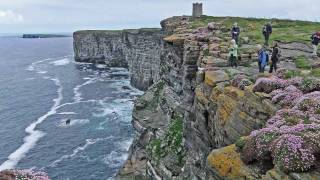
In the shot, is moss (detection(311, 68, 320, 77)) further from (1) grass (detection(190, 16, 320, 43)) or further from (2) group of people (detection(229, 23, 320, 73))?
(1) grass (detection(190, 16, 320, 43))

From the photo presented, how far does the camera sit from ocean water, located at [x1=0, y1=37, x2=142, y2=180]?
6981cm

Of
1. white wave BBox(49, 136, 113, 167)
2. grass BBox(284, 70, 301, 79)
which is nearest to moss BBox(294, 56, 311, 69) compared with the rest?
grass BBox(284, 70, 301, 79)

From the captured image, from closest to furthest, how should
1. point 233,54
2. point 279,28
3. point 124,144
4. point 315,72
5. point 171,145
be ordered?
point 315,72, point 233,54, point 171,145, point 279,28, point 124,144

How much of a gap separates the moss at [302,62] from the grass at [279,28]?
8079 mm

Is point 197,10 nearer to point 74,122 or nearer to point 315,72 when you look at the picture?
point 74,122

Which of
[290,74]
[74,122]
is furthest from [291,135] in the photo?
[74,122]

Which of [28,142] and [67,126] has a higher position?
[67,126]

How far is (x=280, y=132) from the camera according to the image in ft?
62.7

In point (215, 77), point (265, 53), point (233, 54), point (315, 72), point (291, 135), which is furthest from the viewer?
point (233, 54)

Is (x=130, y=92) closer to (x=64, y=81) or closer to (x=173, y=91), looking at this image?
(x=64, y=81)

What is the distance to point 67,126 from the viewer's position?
90250mm

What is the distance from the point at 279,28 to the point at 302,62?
26.2 m

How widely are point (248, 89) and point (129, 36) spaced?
133m

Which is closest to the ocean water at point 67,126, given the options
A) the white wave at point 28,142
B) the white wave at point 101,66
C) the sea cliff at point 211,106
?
the white wave at point 28,142
